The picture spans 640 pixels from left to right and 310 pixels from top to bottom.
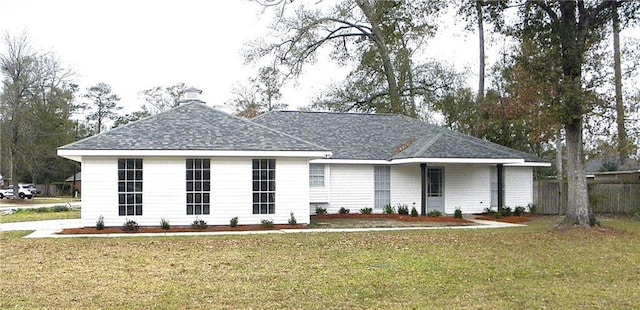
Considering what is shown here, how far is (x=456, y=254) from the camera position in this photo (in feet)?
45.3

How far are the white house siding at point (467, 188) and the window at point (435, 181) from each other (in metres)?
0.21

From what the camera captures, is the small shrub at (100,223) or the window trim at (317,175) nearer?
the small shrub at (100,223)

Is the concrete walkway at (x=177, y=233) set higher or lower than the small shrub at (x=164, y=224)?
lower

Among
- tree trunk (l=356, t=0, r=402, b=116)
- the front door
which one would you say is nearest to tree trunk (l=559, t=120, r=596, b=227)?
the front door

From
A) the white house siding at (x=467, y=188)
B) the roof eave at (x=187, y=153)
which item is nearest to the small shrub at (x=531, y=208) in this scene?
the white house siding at (x=467, y=188)

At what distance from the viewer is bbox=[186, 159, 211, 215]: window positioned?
20.2m

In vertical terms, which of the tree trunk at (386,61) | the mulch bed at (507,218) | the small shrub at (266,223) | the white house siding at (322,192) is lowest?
the mulch bed at (507,218)

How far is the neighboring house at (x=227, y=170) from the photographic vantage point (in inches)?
769

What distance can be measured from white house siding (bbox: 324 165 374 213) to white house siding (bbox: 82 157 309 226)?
4.38 meters

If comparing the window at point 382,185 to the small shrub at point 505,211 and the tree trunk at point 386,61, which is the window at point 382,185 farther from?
the tree trunk at point 386,61

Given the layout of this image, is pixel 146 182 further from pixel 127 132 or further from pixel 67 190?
pixel 67 190

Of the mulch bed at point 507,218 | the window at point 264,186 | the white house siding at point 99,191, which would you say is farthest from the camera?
the mulch bed at point 507,218

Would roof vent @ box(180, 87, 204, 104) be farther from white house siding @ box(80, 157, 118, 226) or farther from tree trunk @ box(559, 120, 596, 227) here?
tree trunk @ box(559, 120, 596, 227)

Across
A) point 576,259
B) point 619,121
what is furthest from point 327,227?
point 619,121
